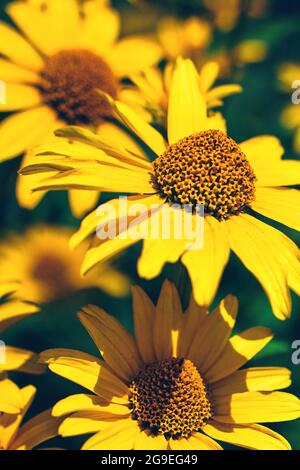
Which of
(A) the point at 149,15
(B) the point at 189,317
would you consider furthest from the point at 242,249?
(A) the point at 149,15

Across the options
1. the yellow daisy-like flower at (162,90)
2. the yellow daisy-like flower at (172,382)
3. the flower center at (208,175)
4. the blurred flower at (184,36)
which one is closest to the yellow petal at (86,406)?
the yellow daisy-like flower at (172,382)

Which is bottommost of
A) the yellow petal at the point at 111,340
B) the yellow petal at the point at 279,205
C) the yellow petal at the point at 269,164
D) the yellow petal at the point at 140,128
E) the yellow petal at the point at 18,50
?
the yellow petal at the point at 111,340

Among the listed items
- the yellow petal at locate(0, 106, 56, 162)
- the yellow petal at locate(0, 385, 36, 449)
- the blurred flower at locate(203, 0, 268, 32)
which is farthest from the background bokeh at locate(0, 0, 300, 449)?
the yellow petal at locate(0, 385, 36, 449)

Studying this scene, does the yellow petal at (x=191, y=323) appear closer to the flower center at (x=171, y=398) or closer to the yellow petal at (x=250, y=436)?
the flower center at (x=171, y=398)

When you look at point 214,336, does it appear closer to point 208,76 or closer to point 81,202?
point 81,202

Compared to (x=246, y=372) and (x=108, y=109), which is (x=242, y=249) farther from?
(x=108, y=109)

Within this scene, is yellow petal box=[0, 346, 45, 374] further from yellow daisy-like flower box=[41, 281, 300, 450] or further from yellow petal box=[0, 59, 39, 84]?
yellow petal box=[0, 59, 39, 84]
